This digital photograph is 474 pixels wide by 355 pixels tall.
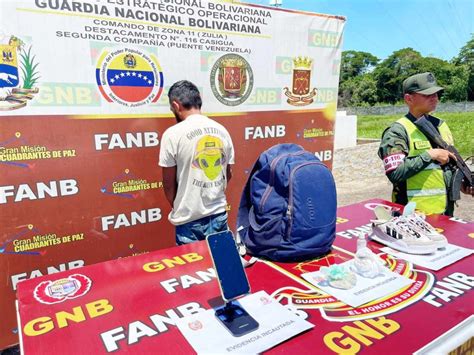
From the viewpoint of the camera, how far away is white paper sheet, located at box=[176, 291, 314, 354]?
0.90 meters

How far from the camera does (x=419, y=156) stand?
1966mm

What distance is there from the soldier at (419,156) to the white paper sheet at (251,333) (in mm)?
1311

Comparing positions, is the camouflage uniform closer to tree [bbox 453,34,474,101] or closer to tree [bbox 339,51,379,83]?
tree [bbox 453,34,474,101]

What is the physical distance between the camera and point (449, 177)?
2.08 meters

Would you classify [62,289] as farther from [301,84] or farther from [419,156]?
[301,84]

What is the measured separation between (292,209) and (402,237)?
551 mm

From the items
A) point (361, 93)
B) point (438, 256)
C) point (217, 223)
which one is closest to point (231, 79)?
Result: point (217, 223)

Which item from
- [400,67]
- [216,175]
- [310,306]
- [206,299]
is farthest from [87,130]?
[400,67]

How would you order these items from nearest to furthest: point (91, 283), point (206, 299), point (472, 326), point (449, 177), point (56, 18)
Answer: point (472, 326) → point (206, 299) → point (91, 283) → point (56, 18) → point (449, 177)

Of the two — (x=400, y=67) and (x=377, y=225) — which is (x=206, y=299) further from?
(x=400, y=67)

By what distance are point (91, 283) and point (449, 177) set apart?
2.03 m

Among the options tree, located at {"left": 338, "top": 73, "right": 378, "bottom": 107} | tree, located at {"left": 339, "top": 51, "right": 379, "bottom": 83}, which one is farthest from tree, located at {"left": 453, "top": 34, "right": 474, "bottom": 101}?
tree, located at {"left": 339, "top": 51, "right": 379, "bottom": 83}

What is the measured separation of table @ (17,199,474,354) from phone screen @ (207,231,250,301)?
0.13 metres

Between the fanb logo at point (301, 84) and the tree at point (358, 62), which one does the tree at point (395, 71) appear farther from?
the fanb logo at point (301, 84)
